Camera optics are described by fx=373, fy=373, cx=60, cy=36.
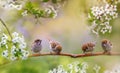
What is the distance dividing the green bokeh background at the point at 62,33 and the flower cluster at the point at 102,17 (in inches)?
1.0

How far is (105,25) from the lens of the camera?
6.22ft

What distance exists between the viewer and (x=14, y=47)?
70.4 inches

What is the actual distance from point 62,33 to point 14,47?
25 centimetres

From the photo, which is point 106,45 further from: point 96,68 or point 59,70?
point 59,70

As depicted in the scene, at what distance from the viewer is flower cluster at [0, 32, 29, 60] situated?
179 centimetres

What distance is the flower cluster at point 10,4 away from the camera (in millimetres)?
1814

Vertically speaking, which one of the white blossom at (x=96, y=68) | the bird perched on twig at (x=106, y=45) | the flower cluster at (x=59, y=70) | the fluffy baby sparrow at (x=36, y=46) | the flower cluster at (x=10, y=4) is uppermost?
the flower cluster at (x=10, y=4)

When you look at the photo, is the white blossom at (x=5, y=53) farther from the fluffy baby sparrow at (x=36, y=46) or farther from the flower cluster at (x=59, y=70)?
the flower cluster at (x=59, y=70)

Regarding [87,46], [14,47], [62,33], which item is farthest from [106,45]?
[14,47]

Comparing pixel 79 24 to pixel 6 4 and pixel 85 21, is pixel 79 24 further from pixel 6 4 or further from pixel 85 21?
pixel 6 4

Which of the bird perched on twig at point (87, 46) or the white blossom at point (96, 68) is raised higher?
the bird perched on twig at point (87, 46)

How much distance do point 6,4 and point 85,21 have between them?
0.40m

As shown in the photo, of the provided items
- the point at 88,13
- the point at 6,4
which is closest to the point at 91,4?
the point at 88,13

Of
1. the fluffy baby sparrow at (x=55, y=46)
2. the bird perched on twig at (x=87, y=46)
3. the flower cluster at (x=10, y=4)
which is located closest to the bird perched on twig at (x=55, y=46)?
the fluffy baby sparrow at (x=55, y=46)
